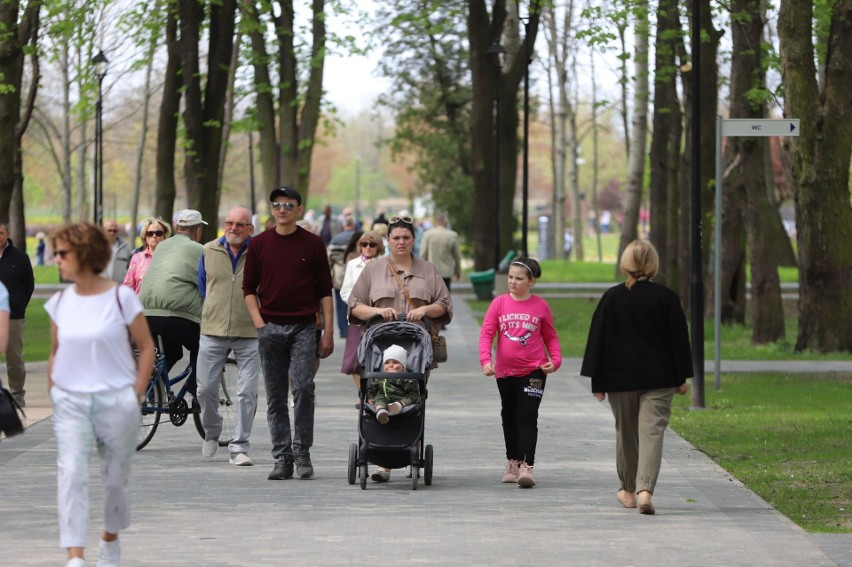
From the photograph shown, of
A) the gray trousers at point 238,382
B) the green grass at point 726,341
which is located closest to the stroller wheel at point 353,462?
the gray trousers at point 238,382

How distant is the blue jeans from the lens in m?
11.4

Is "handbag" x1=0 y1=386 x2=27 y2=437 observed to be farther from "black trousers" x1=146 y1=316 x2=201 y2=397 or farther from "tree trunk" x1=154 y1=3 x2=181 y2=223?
"tree trunk" x1=154 y1=3 x2=181 y2=223

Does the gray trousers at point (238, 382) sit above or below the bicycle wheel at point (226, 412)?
above

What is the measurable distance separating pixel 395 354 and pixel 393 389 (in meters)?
0.23

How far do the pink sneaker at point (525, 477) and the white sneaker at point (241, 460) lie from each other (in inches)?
85.2

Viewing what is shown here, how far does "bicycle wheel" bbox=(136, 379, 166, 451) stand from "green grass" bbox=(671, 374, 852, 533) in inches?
167

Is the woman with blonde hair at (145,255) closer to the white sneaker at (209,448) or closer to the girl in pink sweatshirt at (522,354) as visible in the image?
the white sneaker at (209,448)

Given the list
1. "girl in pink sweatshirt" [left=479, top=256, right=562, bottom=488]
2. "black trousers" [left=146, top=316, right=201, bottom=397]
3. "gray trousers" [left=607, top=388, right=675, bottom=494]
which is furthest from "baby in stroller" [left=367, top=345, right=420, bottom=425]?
"black trousers" [left=146, top=316, right=201, bottom=397]

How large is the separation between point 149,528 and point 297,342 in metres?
2.49

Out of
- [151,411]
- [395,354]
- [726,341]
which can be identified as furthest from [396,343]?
[726,341]

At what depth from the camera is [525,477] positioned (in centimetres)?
1092

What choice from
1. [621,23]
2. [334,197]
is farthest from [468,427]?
[334,197]

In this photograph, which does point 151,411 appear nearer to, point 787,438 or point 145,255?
point 145,255

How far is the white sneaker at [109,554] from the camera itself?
7418 mm
